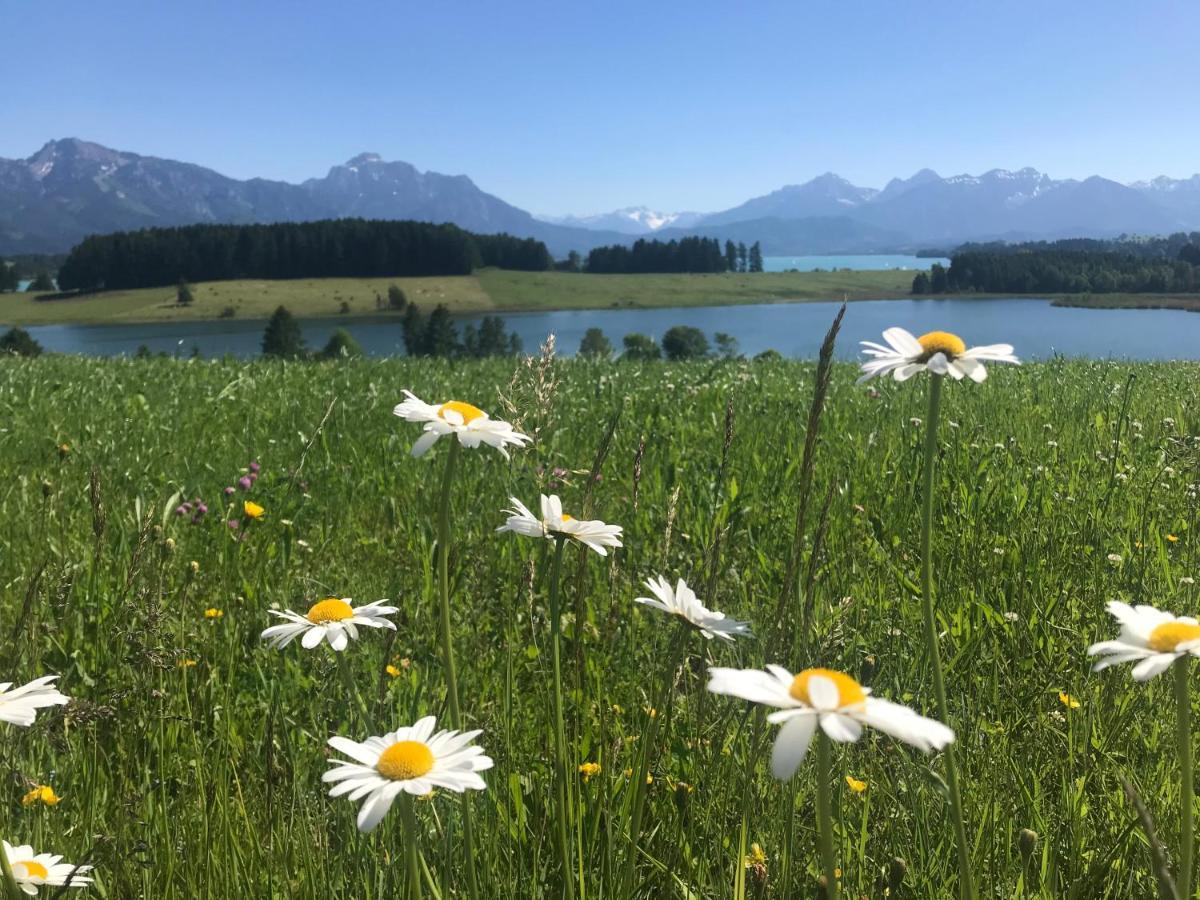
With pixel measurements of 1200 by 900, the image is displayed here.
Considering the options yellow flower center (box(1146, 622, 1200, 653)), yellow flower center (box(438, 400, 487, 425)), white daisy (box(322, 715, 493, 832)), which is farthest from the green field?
white daisy (box(322, 715, 493, 832))

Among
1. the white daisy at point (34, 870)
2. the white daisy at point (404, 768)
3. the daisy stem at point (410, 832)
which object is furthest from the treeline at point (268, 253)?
the daisy stem at point (410, 832)

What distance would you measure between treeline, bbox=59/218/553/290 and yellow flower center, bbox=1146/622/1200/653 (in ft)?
519

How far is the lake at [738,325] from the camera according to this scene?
6272 centimetres

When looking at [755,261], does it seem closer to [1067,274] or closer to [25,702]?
[1067,274]

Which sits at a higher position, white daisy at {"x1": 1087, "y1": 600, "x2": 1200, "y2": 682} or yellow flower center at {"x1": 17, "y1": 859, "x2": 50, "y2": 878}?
white daisy at {"x1": 1087, "y1": 600, "x2": 1200, "y2": 682}

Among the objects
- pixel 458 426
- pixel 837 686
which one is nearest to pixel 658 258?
pixel 458 426

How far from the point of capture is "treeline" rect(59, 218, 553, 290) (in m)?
140

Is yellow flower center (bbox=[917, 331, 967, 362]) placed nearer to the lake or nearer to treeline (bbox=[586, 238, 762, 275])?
the lake

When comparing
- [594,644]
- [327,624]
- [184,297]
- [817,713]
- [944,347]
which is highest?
[184,297]

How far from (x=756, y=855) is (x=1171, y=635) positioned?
0.97 metres

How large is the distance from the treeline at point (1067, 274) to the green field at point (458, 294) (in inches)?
370

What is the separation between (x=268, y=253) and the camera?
147m

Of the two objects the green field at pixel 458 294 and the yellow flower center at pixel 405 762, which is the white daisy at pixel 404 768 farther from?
the green field at pixel 458 294

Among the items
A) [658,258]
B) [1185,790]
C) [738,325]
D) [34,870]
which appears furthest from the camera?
[658,258]
